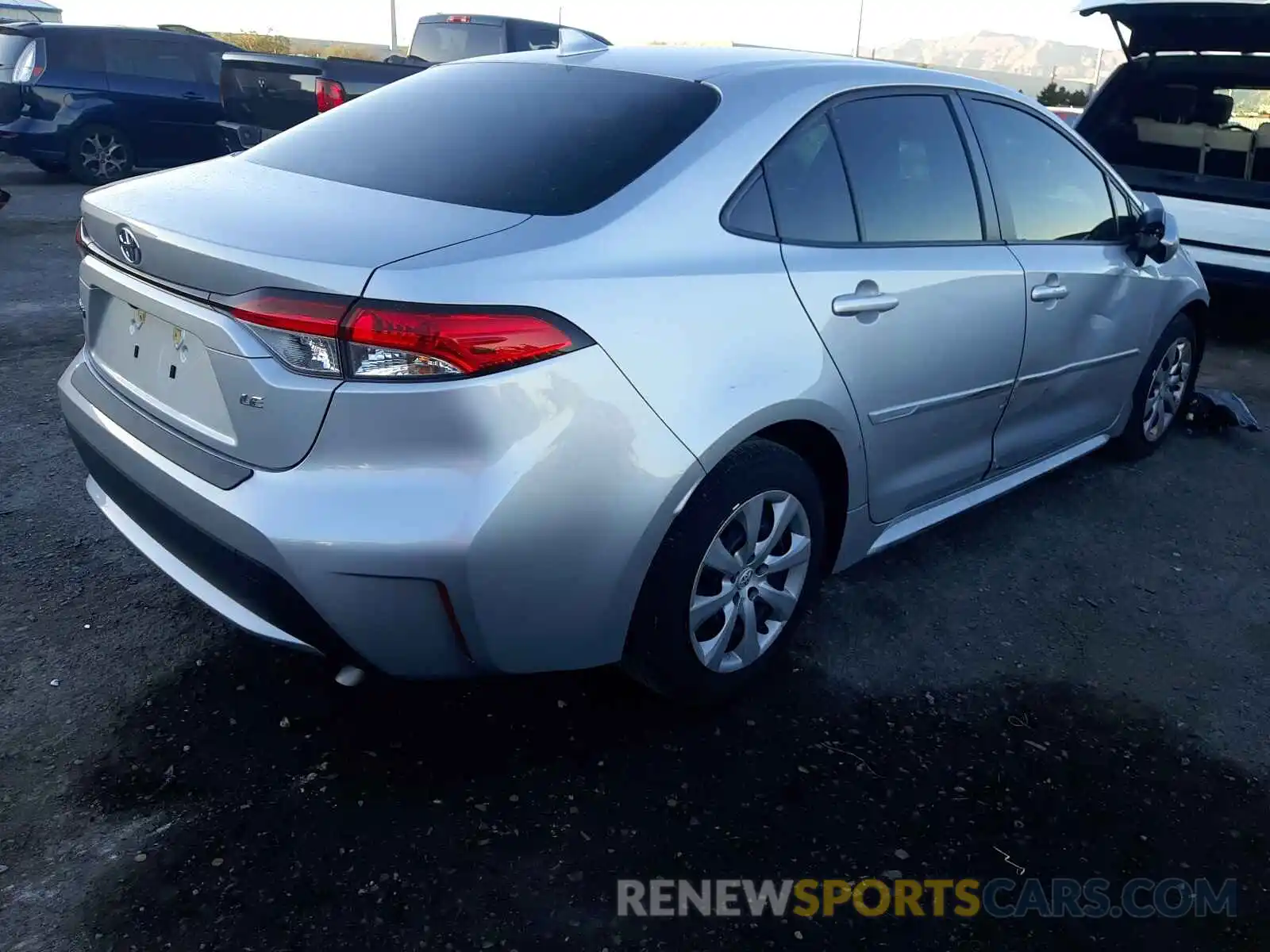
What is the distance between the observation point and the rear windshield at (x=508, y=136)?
2484 millimetres

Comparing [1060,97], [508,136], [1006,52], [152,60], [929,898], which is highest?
[508,136]

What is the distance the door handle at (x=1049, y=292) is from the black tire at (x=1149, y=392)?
1138 mm

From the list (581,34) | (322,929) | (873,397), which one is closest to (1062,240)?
(873,397)

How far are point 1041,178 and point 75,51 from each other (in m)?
10.9

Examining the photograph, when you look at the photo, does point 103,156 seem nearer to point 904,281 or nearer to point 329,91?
point 329,91

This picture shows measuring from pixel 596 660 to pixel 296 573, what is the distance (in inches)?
28.3

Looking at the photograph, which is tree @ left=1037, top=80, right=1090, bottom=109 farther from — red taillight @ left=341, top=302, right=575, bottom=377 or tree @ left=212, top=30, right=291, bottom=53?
red taillight @ left=341, top=302, right=575, bottom=377

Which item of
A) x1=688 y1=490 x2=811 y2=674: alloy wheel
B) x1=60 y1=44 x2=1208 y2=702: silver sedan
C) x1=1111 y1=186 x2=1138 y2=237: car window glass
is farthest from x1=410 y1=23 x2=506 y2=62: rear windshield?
x1=688 y1=490 x2=811 y2=674: alloy wheel

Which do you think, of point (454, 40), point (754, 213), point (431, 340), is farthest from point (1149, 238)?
point (454, 40)

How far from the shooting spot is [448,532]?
2088mm

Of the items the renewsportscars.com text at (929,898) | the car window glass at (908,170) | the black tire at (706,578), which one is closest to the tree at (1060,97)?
the car window glass at (908,170)

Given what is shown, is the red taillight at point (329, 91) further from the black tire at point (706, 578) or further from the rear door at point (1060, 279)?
the black tire at point (706, 578)

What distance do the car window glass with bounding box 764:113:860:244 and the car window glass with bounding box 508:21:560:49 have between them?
10160 millimetres

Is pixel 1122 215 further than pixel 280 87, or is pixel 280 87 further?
pixel 280 87
